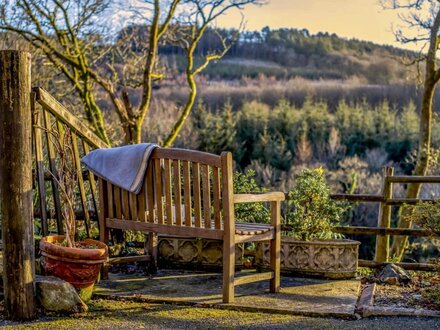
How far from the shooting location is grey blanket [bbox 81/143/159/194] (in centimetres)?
502

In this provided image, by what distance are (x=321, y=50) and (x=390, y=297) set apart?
2595 cm

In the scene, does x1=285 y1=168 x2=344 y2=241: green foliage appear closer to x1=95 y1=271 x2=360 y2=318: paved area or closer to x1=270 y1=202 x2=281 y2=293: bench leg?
x1=95 y1=271 x2=360 y2=318: paved area

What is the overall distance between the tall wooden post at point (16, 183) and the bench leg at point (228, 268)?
4.74 feet

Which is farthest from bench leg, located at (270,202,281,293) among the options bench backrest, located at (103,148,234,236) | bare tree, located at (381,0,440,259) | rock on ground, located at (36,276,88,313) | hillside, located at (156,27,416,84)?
hillside, located at (156,27,416,84)

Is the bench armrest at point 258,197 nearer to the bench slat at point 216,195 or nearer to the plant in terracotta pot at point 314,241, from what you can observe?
the bench slat at point 216,195

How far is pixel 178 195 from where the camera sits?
4.86 m

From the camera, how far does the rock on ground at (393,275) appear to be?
5.68 metres

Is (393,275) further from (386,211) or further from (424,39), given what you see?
(424,39)

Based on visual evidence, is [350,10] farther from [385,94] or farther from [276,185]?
[385,94]

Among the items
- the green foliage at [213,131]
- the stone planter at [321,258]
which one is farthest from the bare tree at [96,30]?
the green foliage at [213,131]

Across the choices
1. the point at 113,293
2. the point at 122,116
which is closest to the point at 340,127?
the point at 122,116

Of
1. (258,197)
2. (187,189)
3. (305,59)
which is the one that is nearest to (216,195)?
(187,189)

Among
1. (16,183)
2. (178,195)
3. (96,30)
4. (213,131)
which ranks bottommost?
(213,131)

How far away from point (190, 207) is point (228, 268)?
22.6 inches
